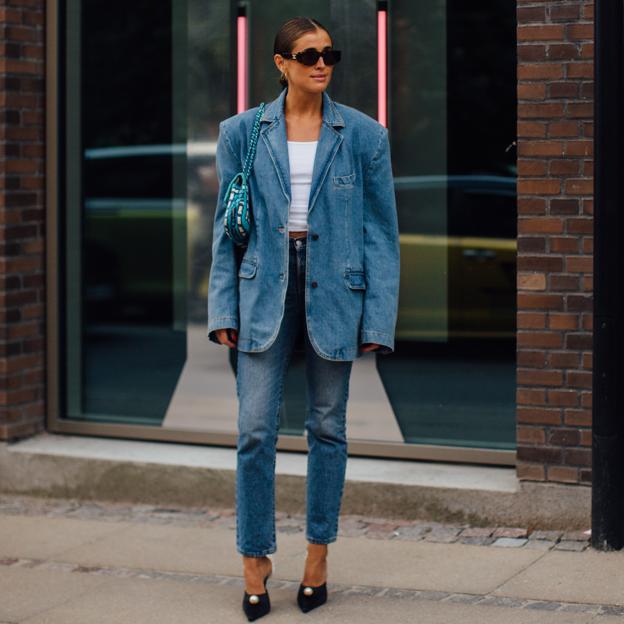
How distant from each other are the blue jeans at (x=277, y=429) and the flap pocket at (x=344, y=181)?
229 millimetres

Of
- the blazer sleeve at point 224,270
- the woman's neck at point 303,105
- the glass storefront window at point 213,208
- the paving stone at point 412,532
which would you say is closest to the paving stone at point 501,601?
the paving stone at point 412,532

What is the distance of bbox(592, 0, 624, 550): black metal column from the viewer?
5594mm

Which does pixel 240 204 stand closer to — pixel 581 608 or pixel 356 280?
pixel 356 280

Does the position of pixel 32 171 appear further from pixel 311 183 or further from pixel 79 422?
pixel 311 183

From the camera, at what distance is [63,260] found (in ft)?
25.1

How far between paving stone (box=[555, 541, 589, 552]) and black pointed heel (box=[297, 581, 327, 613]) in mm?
1276

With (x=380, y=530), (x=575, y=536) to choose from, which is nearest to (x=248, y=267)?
(x=380, y=530)

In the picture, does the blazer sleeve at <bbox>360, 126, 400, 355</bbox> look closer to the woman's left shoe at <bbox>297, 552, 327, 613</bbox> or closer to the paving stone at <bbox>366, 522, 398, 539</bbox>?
the woman's left shoe at <bbox>297, 552, 327, 613</bbox>

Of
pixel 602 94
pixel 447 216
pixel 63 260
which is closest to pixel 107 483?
pixel 63 260

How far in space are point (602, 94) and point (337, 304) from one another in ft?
4.58

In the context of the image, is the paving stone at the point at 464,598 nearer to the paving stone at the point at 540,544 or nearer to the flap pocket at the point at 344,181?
the paving stone at the point at 540,544

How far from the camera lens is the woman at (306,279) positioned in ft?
16.6

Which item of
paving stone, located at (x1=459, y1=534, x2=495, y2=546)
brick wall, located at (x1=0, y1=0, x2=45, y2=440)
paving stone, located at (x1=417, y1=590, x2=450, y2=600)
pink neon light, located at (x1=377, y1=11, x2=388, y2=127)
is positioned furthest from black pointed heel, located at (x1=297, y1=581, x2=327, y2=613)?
brick wall, located at (x1=0, y1=0, x2=45, y2=440)

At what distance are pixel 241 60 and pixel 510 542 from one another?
2707mm
